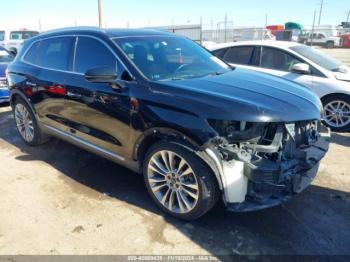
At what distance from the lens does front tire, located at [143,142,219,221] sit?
2893mm

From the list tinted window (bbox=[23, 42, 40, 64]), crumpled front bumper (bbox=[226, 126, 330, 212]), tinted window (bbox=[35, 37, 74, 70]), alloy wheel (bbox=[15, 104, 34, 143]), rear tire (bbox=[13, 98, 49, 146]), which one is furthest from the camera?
alloy wheel (bbox=[15, 104, 34, 143])

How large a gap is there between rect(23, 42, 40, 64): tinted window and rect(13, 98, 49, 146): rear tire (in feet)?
2.15

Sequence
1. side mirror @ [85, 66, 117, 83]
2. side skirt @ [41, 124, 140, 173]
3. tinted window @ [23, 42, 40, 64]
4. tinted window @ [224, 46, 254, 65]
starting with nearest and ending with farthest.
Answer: side mirror @ [85, 66, 117, 83]
side skirt @ [41, 124, 140, 173]
tinted window @ [23, 42, 40, 64]
tinted window @ [224, 46, 254, 65]

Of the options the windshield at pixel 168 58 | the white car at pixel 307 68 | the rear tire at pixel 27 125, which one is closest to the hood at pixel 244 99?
the windshield at pixel 168 58

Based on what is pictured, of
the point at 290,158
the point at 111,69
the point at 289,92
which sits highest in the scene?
the point at 111,69

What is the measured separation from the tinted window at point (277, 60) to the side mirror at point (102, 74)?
3.94m

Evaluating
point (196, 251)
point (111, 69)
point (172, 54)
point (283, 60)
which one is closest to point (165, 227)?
point (196, 251)

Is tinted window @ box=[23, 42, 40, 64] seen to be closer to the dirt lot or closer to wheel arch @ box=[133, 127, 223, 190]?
the dirt lot

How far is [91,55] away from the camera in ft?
12.5

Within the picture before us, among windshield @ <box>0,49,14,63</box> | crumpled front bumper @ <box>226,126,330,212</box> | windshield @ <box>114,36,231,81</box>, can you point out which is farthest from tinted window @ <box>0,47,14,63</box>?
crumpled front bumper @ <box>226,126,330,212</box>

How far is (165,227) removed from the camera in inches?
125

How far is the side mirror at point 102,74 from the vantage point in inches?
129

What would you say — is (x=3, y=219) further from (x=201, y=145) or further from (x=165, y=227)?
(x=201, y=145)

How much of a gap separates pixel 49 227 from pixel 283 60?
16.6 ft
